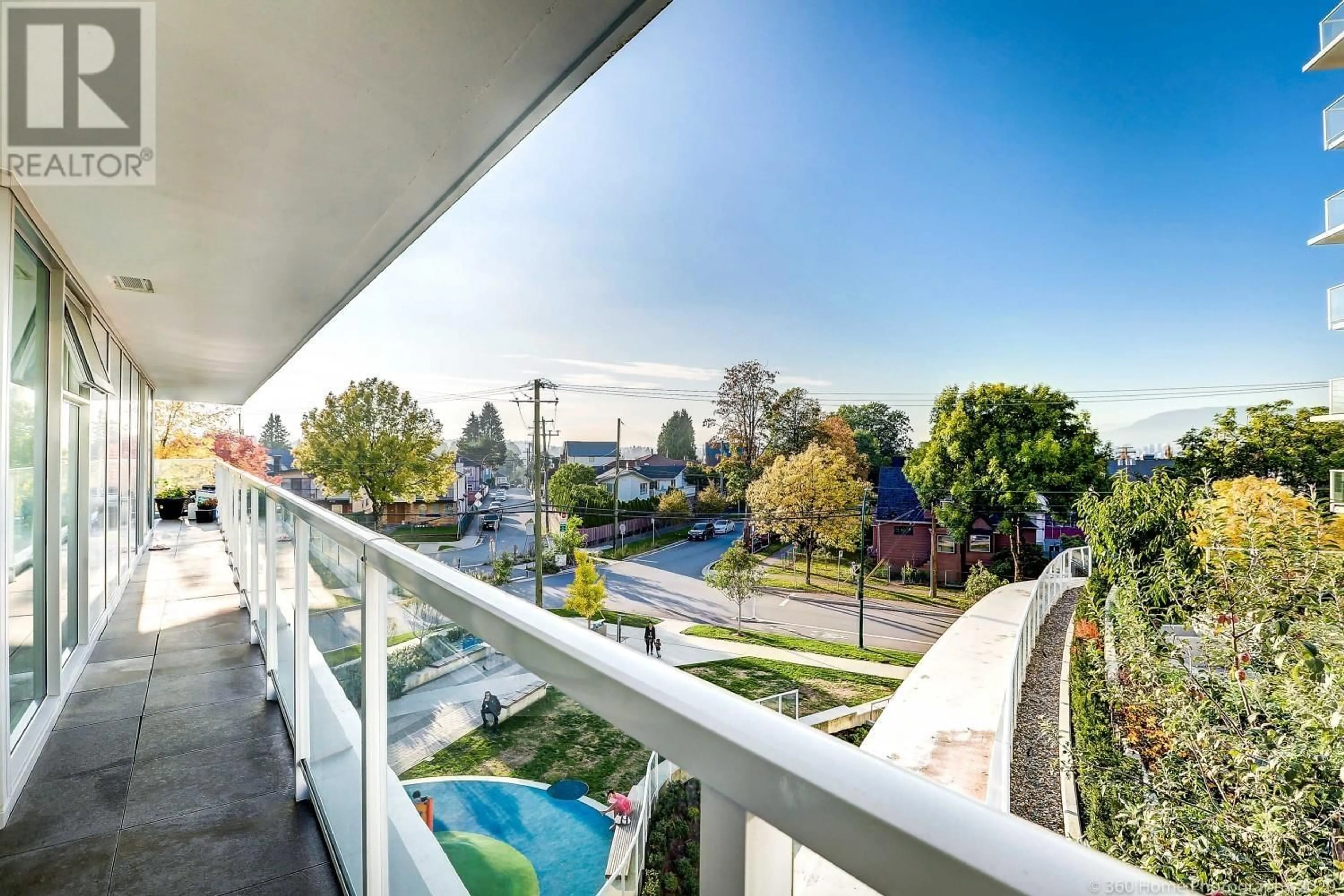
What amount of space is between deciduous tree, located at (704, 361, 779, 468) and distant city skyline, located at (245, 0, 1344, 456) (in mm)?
828

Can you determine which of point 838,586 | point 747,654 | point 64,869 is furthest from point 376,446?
point 64,869

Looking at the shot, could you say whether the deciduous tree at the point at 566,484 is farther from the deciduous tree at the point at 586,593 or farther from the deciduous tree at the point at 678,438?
the deciduous tree at the point at 586,593

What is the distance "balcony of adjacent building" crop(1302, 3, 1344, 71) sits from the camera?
7.17 meters

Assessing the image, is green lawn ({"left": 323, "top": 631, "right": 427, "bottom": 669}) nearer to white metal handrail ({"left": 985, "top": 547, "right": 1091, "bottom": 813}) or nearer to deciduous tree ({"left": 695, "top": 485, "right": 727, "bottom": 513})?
white metal handrail ({"left": 985, "top": 547, "right": 1091, "bottom": 813})

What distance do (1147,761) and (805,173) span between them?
26.2 metres

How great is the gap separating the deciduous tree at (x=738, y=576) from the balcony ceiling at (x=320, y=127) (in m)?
17.0

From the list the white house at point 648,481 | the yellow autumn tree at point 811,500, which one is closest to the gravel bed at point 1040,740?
the yellow autumn tree at point 811,500

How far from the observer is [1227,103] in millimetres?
17688

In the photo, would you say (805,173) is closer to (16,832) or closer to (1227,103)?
(1227,103)

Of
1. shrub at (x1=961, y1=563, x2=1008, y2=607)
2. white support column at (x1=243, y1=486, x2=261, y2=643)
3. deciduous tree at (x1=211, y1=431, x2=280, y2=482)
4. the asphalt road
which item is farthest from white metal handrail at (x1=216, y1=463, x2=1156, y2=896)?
deciduous tree at (x1=211, y1=431, x2=280, y2=482)

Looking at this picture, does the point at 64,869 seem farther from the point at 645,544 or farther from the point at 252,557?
the point at 645,544

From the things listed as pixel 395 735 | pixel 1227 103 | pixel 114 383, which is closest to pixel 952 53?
pixel 1227 103

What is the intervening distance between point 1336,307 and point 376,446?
887 inches

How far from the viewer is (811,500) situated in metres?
19.6
